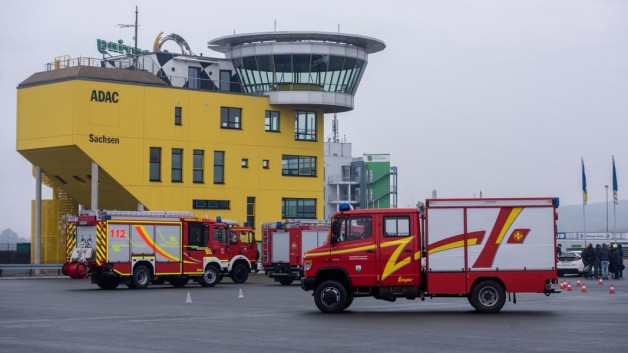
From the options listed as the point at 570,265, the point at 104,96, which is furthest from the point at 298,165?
the point at 570,265

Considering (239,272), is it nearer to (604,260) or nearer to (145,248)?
(145,248)

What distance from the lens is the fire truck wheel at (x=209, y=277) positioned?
42.6m

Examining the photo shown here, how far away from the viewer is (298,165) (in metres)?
68.3

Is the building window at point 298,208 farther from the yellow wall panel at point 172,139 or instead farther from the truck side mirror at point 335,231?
the truck side mirror at point 335,231

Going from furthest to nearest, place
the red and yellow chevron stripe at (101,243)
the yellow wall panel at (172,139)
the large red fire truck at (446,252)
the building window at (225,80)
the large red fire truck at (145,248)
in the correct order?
the building window at (225,80) → the yellow wall panel at (172,139) → the large red fire truck at (145,248) → the red and yellow chevron stripe at (101,243) → the large red fire truck at (446,252)

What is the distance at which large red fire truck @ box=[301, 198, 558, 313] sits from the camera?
2508cm

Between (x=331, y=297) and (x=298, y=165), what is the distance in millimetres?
42854

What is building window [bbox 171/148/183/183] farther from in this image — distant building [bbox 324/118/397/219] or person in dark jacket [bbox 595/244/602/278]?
distant building [bbox 324/118/397/219]

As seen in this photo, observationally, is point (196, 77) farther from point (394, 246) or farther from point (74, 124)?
point (394, 246)

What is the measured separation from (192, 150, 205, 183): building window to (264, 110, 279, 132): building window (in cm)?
529

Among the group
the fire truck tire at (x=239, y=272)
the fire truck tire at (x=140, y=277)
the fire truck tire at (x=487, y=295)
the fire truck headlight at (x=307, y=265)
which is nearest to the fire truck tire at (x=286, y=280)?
the fire truck tire at (x=239, y=272)

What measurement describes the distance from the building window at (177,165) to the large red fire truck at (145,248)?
18.0m

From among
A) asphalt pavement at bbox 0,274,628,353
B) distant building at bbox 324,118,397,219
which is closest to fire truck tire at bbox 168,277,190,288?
asphalt pavement at bbox 0,274,628,353

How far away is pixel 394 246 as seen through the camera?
25.6 m
